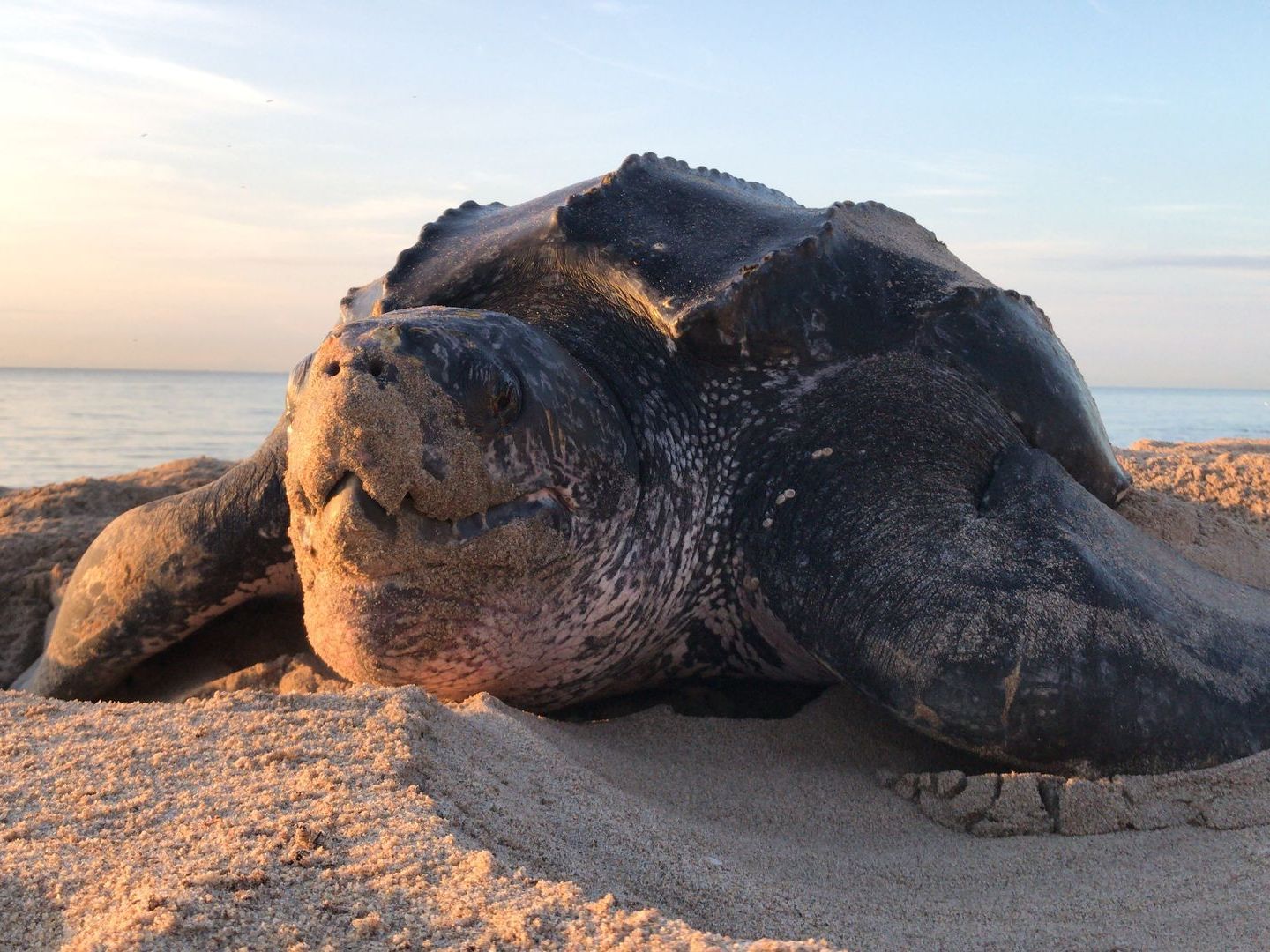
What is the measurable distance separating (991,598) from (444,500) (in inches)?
46.3

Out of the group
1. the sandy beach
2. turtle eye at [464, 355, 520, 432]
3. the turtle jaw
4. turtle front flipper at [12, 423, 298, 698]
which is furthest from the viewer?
turtle front flipper at [12, 423, 298, 698]

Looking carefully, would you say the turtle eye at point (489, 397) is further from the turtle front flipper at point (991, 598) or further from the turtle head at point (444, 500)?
the turtle front flipper at point (991, 598)

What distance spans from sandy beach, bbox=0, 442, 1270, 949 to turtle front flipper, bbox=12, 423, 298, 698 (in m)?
0.84

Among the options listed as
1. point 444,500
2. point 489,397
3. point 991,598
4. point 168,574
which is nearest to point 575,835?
point 444,500

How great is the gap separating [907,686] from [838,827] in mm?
365

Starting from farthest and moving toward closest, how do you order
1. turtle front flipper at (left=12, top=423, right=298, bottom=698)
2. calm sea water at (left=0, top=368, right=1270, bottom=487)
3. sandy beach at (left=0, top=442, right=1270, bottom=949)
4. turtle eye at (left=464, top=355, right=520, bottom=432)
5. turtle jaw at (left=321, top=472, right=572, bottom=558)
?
calm sea water at (left=0, top=368, right=1270, bottom=487) → turtle front flipper at (left=12, top=423, right=298, bottom=698) → turtle eye at (left=464, top=355, right=520, bottom=432) → turtle jaw at (left=321, top=472, right=572, bottom=558) → sandy beach at (left=0, top=442, right=1270, bottom=949)

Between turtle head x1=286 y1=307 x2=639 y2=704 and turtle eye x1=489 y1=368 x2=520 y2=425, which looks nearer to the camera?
turtle head x1=286 y1=307 x2=639 y2=704

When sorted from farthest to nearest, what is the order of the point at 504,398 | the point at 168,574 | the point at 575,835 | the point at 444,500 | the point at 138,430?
the point at 138,430, the point at 168,574, the point at 504,398, the point at 444,500, the point at 575,835

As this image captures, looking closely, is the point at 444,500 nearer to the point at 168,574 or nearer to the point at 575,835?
the point at 575,835

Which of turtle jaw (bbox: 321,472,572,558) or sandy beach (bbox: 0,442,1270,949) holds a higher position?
turtle jaw (bbox: 321,472,572,558)

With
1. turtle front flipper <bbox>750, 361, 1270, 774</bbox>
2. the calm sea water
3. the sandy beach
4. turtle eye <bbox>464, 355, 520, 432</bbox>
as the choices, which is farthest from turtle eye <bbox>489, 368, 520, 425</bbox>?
the calm sea water

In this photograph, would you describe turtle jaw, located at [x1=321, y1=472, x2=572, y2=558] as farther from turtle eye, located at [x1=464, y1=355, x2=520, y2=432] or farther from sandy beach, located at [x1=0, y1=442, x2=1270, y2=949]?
sandy beach, located at [x1=0, y1=442, x2=1270, y2=949]

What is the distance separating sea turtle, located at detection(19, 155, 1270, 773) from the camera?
6.98 feet

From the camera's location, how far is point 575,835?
1.60 meters
